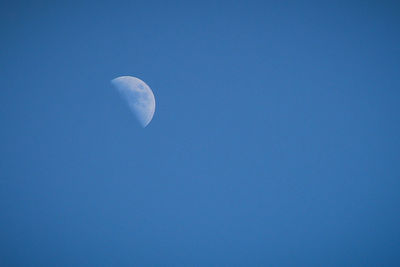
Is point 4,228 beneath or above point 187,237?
beneath

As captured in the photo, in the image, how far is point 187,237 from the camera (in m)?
2.13

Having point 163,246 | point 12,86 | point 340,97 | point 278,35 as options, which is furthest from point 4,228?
point 340,97

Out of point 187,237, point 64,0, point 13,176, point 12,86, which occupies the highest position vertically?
point 64,0

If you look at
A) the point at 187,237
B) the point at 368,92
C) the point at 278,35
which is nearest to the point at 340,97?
the point at 368,92

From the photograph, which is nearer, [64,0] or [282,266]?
[64,0]

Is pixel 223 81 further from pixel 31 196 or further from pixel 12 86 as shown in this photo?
pixel 31 196

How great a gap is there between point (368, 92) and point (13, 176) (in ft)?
11.8

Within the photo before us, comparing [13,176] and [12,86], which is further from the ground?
[12,86]

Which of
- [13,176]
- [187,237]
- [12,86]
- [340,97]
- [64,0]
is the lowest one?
[187,237]

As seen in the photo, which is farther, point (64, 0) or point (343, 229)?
point (343, 229)

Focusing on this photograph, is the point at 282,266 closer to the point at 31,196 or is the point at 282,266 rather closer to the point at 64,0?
the point at 31,196

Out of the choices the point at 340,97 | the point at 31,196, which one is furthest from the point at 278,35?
the point at 31,196

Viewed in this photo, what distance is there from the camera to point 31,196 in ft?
6.68

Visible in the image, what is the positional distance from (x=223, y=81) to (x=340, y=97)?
118 centimetres
